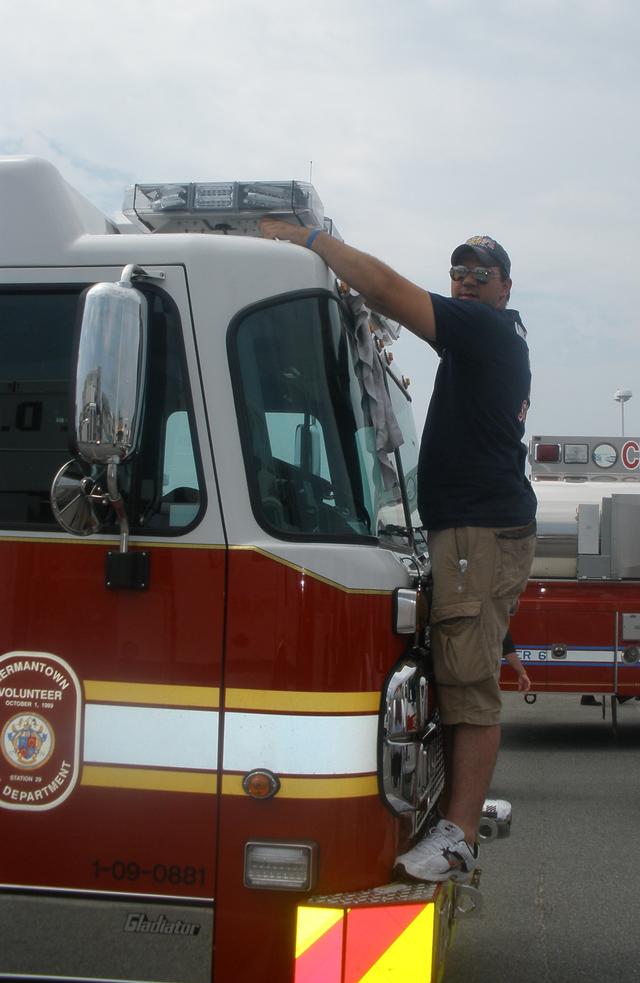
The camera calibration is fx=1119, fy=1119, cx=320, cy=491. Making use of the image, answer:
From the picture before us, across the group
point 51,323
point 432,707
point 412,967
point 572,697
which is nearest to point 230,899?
point 412,967

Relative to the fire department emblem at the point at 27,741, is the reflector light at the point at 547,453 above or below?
above

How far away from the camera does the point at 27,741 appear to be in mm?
2803

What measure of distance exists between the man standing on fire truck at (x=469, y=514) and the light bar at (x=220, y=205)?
0.21 meters

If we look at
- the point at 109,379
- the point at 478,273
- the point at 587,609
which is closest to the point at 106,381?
the point at 109,379

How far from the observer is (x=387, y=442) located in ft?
10.5

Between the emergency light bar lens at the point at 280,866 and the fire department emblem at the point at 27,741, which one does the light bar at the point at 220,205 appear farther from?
the emergency light bar lens at the point at 280,866

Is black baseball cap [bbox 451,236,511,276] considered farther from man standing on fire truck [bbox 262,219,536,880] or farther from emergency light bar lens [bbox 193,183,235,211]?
emergency light bar lens [bbox 193,183,235,211]

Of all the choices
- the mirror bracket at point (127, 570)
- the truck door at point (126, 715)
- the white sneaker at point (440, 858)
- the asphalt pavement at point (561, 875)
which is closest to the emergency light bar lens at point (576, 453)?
the asphalt pavement at point (561, 875)

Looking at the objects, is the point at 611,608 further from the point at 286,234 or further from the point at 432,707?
the point at 286,234

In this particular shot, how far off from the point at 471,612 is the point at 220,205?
144 centimetres

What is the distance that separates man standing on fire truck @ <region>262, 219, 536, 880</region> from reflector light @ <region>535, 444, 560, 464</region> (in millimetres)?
8313

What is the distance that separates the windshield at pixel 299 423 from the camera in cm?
284

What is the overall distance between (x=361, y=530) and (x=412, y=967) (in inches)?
41.8

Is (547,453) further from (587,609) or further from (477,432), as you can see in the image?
(477,432)
